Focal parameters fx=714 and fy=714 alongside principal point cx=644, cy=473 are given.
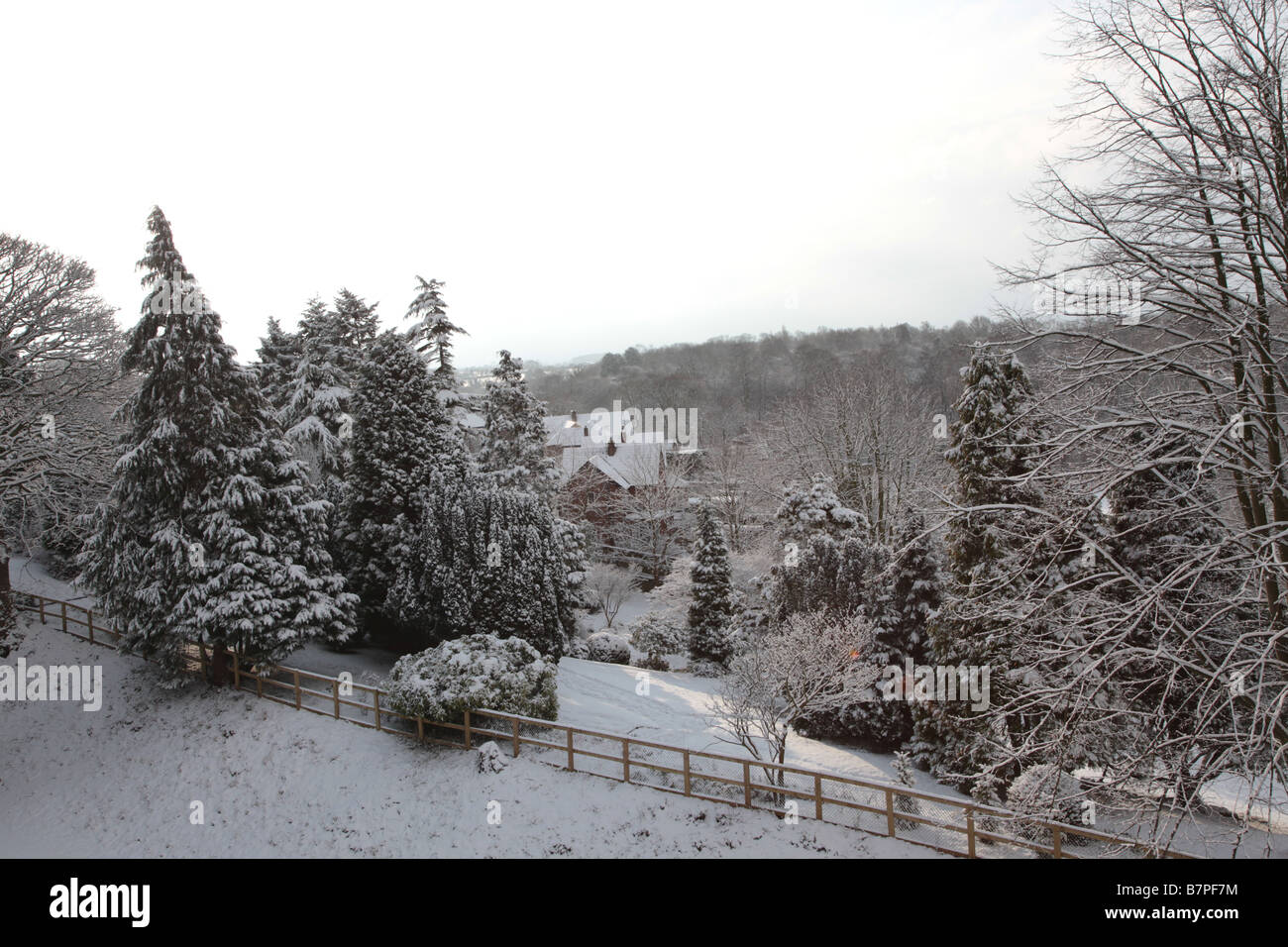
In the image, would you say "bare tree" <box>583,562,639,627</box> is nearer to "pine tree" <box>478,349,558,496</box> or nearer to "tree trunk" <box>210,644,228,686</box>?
"pine tree" <box>478,349,558,496</box>

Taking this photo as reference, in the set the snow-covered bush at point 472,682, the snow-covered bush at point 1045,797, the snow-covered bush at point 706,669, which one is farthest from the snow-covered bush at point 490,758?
the snow-covered bush at point 706,669

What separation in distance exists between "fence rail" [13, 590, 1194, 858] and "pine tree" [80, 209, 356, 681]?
138cm

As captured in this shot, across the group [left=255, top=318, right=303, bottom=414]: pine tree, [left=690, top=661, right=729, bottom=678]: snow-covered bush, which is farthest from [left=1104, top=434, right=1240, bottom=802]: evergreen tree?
[left=255, top=318, right=303, bottom=414]: pine tree

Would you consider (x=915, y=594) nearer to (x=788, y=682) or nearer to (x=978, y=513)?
(x=978, y=513)

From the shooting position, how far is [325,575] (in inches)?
722

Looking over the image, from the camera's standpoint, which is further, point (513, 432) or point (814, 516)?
point (513, 432)

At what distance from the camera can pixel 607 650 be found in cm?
2608

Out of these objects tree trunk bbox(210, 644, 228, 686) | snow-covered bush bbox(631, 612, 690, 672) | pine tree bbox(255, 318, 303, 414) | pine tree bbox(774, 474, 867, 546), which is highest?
pine tree bbox(255, 318, 303, 414)

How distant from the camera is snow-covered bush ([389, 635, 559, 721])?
15.1m

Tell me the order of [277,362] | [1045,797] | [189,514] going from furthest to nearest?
[277,362]
[189,514]
[1045,797]

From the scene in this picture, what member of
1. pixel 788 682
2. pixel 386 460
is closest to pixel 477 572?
pixel 386 460

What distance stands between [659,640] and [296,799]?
15541 mm

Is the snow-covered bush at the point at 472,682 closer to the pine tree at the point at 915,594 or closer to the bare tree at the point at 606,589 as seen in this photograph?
the pine tree at the point at 915,594
